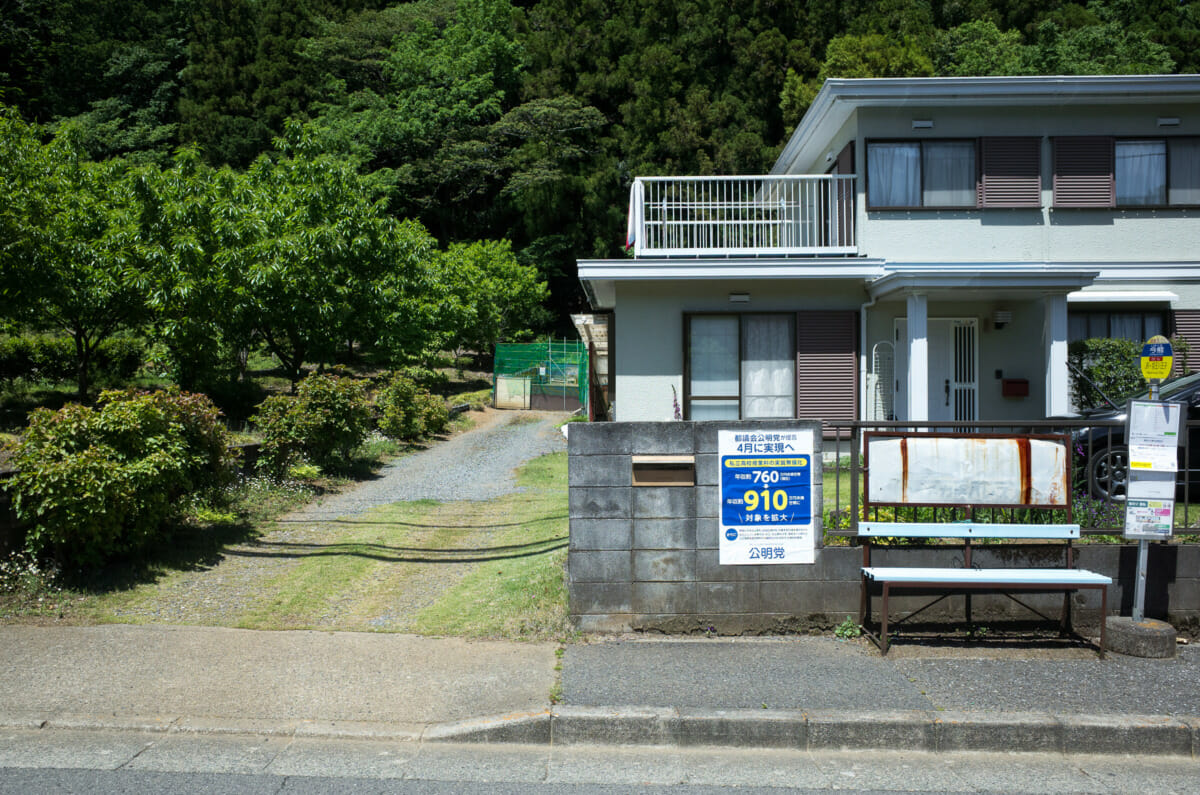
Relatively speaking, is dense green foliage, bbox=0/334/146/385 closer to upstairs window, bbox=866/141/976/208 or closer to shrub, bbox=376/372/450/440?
shrub, bbox=376/372/450/440

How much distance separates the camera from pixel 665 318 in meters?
13.6

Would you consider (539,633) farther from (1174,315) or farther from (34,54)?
(34,54)

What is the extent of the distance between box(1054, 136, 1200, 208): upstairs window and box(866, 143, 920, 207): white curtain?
235 centimetres

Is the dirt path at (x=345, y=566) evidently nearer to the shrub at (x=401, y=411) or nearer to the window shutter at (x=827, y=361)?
the window shutter at (x=827, y=361)

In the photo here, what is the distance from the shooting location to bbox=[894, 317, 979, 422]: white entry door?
13.9 m

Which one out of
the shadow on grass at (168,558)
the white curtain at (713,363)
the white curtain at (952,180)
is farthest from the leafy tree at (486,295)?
the shadow on grass at (168,558)

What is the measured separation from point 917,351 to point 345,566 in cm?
862

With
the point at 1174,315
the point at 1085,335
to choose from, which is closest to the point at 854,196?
the point at 1085,335

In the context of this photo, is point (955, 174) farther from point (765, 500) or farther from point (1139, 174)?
point (765, 500)

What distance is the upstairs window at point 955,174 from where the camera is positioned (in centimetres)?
1384

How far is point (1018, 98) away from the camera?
13516 mm

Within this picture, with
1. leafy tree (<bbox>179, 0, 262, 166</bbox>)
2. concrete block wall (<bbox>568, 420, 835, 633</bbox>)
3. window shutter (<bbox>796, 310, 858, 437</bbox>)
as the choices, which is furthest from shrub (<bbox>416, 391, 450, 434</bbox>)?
leafy tree (<bbox>179, 0, 262, 166</bbox>)

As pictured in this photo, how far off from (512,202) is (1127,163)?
32.0 metres

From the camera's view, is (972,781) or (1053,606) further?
(1053,606)
